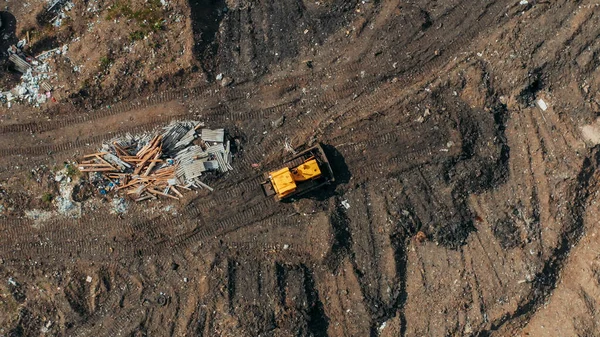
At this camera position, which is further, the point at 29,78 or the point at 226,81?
the point at 29,78

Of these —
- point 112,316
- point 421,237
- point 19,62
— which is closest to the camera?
point 112,316

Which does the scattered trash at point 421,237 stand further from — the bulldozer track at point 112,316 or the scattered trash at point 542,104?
the bulldozer track at point 112,316

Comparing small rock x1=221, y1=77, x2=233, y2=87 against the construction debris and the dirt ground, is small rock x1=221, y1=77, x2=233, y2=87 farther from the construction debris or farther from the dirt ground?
the construction debris

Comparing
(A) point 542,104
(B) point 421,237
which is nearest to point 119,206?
(B) point 421,237

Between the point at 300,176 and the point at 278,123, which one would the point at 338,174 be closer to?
the point at 300,176

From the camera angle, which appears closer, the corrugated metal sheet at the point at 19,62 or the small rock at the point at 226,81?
the small rock at the point at 226,81

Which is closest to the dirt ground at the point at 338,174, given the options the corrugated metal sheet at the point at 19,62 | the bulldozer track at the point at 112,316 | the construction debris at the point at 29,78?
the bulldozer track at the point at 112,316

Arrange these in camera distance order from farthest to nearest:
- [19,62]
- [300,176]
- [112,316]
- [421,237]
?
[19,62] → [421,237] → [112,316] → [300,176]
